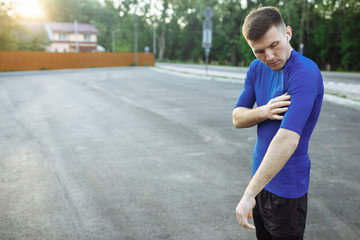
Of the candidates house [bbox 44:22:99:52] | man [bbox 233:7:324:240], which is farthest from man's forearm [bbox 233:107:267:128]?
house [bbox 44:22:99:52]

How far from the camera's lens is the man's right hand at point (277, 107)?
169 cm

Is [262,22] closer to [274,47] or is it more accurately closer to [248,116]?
[274,47]

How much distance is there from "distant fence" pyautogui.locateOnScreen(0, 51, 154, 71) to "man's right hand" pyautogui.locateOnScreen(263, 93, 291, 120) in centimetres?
3625

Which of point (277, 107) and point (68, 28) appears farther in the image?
point (68, 28)

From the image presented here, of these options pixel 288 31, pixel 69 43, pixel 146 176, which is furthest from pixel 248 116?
pixel 69 43

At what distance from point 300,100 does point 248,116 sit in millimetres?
407

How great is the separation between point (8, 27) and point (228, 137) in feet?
141

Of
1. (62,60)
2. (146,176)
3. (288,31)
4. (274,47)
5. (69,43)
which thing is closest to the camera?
(274,47)

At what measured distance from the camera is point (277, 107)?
173 cm

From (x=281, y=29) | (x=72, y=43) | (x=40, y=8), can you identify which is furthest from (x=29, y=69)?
(x=40, y=8)

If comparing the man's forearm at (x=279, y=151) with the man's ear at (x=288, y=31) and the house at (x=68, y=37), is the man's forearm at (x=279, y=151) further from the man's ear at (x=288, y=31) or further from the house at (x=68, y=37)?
the house at (x=68, y=37)

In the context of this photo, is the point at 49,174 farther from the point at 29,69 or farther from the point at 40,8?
the point at 40,8

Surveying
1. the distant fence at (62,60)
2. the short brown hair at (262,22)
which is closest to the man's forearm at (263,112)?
the short brown hair at (262,22)

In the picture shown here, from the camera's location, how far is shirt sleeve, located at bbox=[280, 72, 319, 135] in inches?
63.5
